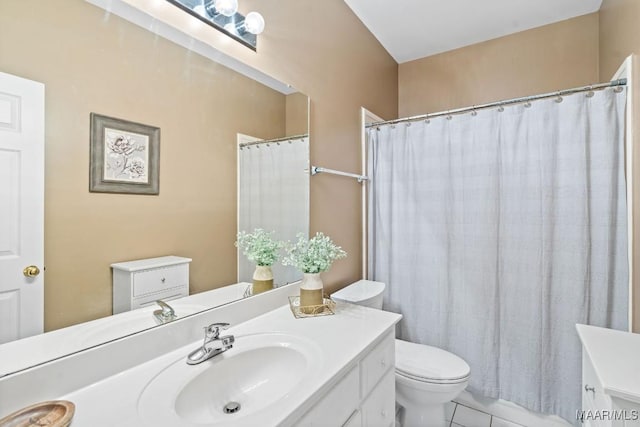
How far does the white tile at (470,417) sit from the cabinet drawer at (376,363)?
39.3 inches

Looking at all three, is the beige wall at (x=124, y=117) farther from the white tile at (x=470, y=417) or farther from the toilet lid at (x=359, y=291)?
the white tile at (x=470, y=417)

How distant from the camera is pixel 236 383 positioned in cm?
98

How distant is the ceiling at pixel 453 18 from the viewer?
2027 millimetres

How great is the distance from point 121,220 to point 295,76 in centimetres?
109

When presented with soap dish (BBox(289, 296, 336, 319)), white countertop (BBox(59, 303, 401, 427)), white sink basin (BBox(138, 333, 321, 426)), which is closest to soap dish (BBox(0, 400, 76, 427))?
white countertop (BBox(59, 303, 401, 427))

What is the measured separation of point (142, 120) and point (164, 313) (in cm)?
61

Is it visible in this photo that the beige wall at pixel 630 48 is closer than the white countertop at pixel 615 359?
No


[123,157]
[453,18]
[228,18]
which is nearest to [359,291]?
[123,157]

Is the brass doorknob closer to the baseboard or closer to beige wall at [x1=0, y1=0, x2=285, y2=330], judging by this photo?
beige wall at [x1=0, y1=0, x2=285, y2=330]

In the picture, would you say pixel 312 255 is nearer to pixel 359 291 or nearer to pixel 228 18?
pixel 359 291

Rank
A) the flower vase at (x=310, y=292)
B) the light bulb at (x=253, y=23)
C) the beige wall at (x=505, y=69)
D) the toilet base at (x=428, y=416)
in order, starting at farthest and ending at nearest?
the beige wall at (x=505, y=69) → the toilet base at (x=428, y=416) → the flower vase at (x=310, y=292) → the light bulb at (x=253, y=23)

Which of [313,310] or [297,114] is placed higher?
[297,114]

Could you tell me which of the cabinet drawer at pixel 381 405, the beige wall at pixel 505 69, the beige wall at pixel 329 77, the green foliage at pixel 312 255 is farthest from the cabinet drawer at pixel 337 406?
the beige wall at pixel 505 69

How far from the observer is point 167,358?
955 millimetres
